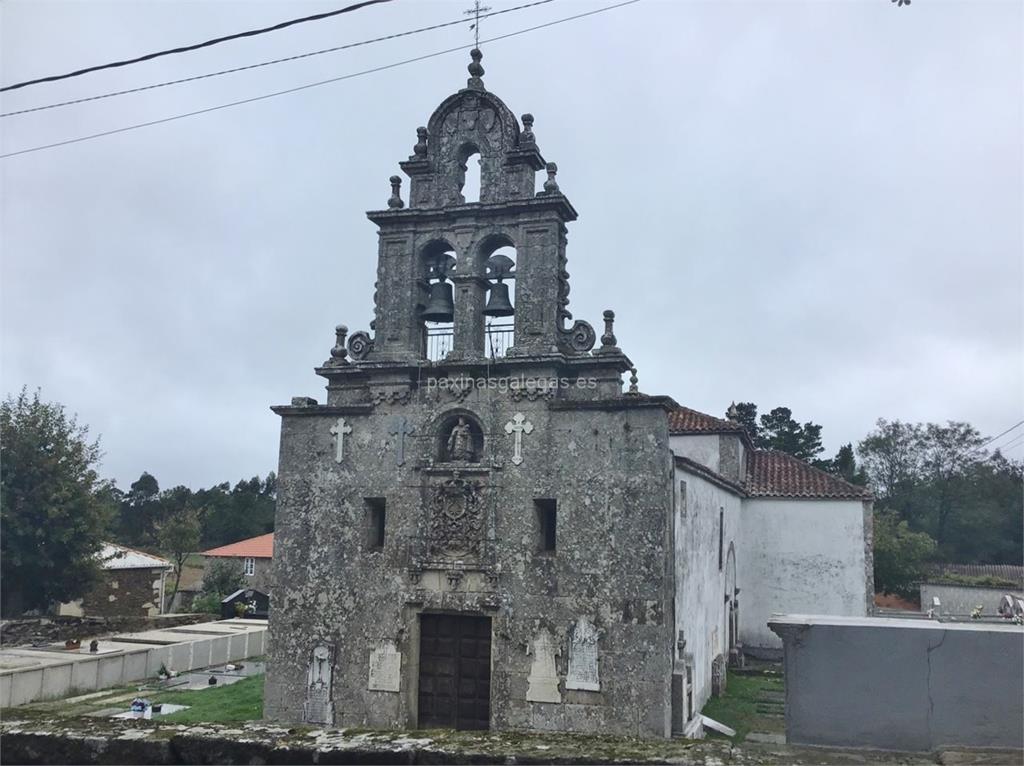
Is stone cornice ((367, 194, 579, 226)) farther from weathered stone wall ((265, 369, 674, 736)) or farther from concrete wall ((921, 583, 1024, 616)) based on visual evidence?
concrete wall ((921, 583, 1024, 616))

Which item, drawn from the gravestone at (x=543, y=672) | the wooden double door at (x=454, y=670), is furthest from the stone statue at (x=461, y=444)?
the gravestone at (x=543, y=672)

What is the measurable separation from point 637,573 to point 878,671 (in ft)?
17.0

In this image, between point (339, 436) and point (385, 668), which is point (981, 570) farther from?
point (339, 436)

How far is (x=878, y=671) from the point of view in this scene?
7.29m

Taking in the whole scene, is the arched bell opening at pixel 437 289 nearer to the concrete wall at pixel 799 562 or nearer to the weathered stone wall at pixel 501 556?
the weathered stone wall at pixel 501 556

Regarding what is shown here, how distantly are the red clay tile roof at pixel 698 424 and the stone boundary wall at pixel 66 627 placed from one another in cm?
1807

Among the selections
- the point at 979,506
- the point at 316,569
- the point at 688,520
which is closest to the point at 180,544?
the point at 316,569

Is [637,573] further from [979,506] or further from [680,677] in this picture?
[979,506]

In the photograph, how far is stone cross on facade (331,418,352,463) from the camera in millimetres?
13984

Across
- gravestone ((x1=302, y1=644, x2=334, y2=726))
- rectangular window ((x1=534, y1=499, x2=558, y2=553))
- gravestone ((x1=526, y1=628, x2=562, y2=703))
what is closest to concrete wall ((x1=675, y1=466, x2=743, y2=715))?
gravestone ((x1=526, y1=628, x2=562, y2=703))

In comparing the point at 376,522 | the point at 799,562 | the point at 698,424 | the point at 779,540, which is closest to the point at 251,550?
the point at 698,424

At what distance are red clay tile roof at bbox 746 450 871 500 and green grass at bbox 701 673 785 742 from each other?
618 centimetres

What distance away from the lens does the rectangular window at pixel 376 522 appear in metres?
13.8

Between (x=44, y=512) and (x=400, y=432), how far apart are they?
1863 centimetres
